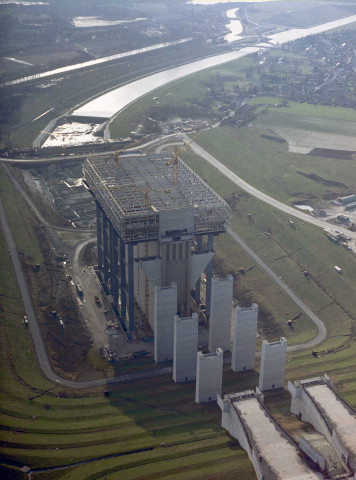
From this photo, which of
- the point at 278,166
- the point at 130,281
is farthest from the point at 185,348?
the point at 278,166

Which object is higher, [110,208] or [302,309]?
[110,208]

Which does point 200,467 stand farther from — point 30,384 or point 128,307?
point 128,307

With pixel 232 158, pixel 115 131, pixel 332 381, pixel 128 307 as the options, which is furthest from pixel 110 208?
pixel 115 131

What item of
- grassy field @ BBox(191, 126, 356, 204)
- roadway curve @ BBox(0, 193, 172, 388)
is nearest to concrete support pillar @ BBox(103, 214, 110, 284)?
roadway curve @ BBox(0, 193, 172, 388)

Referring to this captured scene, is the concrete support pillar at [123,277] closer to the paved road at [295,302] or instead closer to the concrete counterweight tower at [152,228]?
the concrete counterweight tower at [152,228]

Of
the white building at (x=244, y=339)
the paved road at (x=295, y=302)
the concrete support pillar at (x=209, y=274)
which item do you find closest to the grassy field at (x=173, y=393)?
the paved road at (x=295, y=302)

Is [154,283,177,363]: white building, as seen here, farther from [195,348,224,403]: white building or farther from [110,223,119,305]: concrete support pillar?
[110,223,119,305]: concrete support pillar

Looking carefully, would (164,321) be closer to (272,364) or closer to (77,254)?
(272,364)
